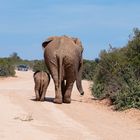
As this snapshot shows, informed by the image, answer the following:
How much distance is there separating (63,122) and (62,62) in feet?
23.1

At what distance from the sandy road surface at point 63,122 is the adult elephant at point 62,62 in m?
1.08

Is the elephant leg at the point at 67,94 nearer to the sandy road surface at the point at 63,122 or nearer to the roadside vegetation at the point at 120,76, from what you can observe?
the sandy road surface at the point at 63,122

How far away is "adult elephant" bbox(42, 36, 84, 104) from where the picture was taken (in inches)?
923

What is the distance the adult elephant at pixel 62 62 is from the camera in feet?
76.9

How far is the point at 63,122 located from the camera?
658 inches

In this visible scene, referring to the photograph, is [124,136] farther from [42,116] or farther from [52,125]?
[42,116]

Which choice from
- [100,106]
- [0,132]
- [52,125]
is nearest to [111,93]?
[100,106]

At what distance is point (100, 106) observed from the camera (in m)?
24.2

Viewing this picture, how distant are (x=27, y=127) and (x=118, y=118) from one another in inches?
220

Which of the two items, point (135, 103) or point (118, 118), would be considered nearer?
point (118, 118)

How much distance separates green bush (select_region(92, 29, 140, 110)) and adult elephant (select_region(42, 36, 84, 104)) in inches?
76.0

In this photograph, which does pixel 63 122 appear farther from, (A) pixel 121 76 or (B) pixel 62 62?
(A) pixel 121 76

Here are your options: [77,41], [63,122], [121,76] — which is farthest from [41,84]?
[63,122]

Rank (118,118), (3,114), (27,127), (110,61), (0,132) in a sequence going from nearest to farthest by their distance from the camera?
1. (0,132)
2. (27,127)
3. (3,114)
4. (118,118)
5. (110,61)
